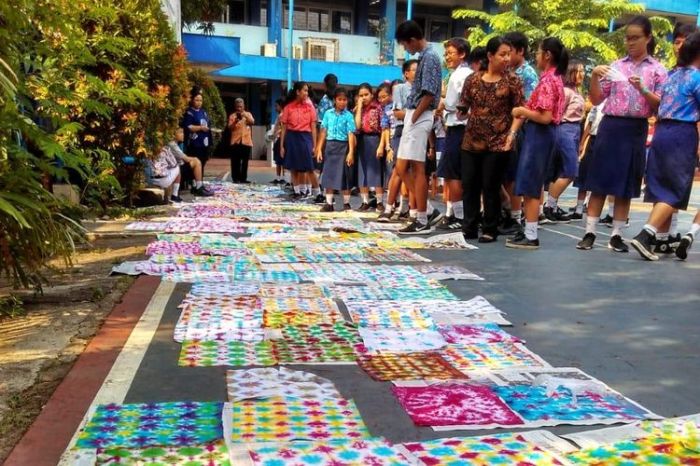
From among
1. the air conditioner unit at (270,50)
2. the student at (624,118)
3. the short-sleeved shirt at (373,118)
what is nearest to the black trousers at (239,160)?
the short-sleeved shirt at (373,118)

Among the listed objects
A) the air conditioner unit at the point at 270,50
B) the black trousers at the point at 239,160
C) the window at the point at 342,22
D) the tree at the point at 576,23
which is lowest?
the black trousers at the point at 239,160

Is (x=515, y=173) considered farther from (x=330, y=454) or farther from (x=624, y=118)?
(x=330, y=454)

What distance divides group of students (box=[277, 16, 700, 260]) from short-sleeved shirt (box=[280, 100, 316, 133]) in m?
1.98

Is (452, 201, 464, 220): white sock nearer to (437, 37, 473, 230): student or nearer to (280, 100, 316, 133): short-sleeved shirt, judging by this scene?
(437, 37, 473, 230): student

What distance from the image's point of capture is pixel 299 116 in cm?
940

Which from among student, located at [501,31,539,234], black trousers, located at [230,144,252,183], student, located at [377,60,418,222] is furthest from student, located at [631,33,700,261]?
black trousers, located at [230,144,252,183]

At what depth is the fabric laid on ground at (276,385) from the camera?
2.38 metres

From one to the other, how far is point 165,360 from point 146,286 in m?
1.30

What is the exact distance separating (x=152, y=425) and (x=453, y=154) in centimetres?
498

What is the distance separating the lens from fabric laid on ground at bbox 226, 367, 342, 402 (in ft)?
7.79

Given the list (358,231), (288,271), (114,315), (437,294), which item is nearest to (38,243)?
(114,315)

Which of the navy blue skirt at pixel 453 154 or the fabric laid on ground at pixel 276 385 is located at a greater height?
the navy blue skirt at pixel 453 154

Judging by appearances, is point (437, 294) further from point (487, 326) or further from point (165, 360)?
point (165, 360)

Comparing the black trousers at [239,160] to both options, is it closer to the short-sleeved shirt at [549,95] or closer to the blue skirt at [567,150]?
the blue skirt at [567,150]
